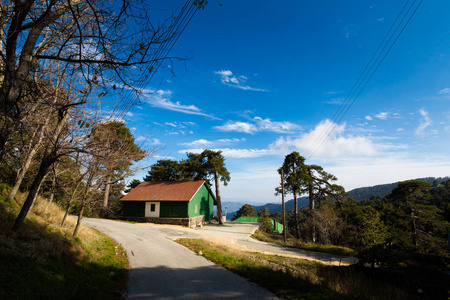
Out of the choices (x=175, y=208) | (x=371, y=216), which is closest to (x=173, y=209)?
(x=175, y=208)

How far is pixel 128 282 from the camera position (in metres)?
7.00

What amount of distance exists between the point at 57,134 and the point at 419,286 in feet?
48.3

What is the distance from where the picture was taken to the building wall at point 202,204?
1164 inches

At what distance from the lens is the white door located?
29181 millimetres

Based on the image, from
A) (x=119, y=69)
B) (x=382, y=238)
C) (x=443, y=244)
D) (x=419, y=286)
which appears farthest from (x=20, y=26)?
(x=443, y=244)

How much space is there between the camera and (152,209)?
96.9ft

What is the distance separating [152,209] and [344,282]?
26.9 m

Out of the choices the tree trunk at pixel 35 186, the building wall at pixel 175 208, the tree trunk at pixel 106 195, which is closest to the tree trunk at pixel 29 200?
the tree trunk at pixel 35 186

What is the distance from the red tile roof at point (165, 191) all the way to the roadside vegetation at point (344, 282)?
19.2 metres

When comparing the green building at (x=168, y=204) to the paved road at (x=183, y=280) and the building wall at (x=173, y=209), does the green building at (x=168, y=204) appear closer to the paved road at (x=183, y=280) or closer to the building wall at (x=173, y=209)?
the building wall at (x=173, y=209)

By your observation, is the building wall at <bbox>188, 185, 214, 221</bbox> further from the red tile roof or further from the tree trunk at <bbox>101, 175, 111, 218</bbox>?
the tree trunk at <bbox>101, 175, 111, 218</bbox>

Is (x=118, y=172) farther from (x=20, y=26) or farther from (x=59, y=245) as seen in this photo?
(x=20, y=26)

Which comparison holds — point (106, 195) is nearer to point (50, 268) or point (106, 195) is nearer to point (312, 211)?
point (50, 268)

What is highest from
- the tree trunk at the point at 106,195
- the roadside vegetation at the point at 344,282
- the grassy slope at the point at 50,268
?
the tree trunk at the point at 106,195
